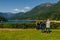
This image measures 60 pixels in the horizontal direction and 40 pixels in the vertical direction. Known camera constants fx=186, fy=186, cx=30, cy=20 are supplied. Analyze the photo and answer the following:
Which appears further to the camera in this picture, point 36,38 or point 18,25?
point 18,25

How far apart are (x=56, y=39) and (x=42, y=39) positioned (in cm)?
152

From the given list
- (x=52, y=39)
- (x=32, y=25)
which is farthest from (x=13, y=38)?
(x=32, y=25)

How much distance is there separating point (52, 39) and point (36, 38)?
5.84 feet

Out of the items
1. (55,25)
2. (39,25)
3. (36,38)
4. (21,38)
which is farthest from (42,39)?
(55,25)

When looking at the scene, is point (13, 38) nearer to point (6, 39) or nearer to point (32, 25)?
point (6, 39)

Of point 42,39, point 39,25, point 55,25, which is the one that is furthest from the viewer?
point 55,25

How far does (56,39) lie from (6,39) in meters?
5.37

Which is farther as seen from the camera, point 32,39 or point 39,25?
point 39,25

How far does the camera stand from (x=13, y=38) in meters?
20.5

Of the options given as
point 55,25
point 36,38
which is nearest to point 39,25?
point 55,25

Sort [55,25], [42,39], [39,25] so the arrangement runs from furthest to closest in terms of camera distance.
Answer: [55,25], [39,25], [42,39]

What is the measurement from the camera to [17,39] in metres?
19.9

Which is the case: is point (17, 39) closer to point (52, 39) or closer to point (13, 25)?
point (52, 39)

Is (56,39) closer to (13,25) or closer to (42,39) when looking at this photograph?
(42,39)
